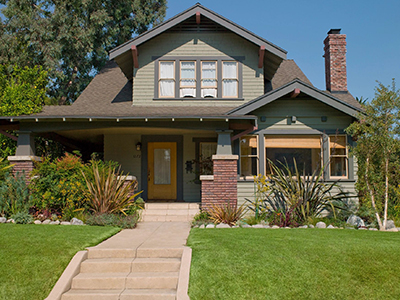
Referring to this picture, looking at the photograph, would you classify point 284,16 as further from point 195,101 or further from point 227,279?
point 227,279

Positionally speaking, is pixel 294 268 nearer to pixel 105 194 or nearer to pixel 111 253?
pixel 111 253

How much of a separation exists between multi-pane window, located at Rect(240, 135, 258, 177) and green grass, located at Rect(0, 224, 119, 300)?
15.8 feet

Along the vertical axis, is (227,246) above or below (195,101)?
below

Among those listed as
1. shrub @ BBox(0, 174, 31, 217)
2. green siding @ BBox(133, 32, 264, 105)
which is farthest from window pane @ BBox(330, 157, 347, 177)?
shrub @ BBox(0, 174, 31, 217)

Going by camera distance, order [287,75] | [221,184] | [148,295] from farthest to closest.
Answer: [287,75], [221,184], [148,295]

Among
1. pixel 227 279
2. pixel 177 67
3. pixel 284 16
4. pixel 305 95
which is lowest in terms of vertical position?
pixel 227 279

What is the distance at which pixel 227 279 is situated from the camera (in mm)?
5574

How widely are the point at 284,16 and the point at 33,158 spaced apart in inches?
386

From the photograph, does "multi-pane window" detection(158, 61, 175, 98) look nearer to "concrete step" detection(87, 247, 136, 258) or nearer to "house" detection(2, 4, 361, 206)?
"house" detection(2, 4, 361, 206)

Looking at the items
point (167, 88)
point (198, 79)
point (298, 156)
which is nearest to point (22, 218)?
point (167, 88)

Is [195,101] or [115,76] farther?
[115,76]

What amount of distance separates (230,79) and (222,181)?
3863 millimetres

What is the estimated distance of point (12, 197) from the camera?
32.4 ft

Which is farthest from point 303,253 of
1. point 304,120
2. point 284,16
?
point 284,16
